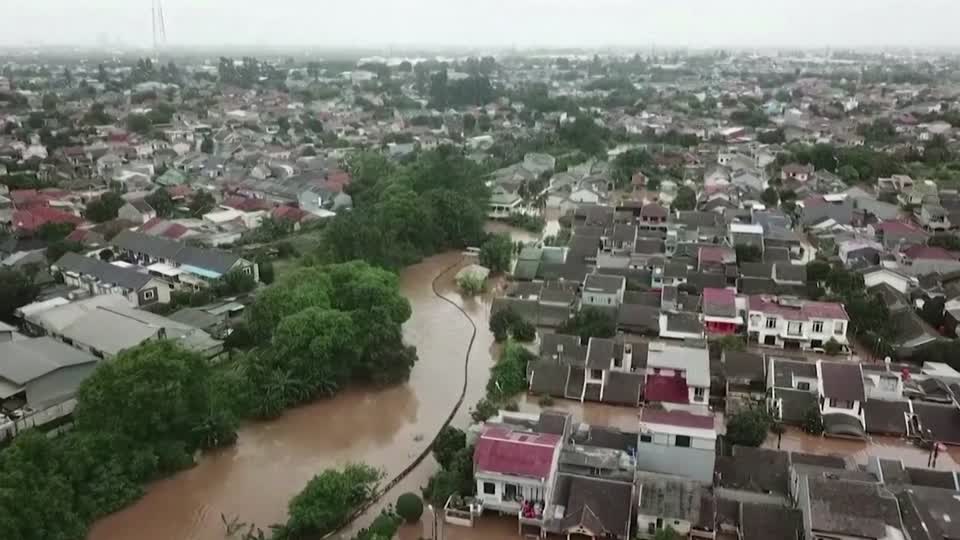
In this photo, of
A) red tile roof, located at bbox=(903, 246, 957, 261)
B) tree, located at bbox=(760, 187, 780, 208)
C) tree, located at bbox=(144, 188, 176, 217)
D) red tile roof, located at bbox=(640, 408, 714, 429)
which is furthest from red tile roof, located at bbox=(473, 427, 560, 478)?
tree, located at bbox=(760, 187, 780, 208)

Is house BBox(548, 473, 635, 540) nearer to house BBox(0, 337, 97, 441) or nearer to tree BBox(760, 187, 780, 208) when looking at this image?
house BBox(0, 337, 97, 441)

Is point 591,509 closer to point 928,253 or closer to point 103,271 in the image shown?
point 103,271

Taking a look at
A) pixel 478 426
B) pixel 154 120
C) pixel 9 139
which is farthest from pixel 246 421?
pixel 154 120

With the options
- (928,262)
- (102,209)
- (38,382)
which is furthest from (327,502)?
(102,209)

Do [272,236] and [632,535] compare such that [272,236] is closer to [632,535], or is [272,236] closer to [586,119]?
[632,535]

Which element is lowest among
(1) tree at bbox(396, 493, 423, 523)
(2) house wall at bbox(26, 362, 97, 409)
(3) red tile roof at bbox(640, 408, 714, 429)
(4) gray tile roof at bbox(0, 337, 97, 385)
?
(1) tree at bbox(396, 493, 423, 523)

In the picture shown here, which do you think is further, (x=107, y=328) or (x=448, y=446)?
(x=107, y=328)
